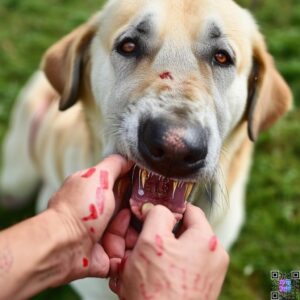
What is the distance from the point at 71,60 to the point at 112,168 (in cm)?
108

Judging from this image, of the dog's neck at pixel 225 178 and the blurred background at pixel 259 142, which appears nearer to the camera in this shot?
the dog's neck at pixel 225 178

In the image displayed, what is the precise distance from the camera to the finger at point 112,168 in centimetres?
219

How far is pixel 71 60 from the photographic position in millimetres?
3174

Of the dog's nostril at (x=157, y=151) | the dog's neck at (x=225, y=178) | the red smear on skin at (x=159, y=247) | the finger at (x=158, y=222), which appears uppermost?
the dog's nostril at (x=157, y=151)

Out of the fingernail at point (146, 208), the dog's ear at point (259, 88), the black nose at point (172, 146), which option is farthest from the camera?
the dog's ear at point (259, 88)

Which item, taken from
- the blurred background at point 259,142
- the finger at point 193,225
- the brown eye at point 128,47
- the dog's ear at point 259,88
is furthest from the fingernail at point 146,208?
the blurred background at point 259,142

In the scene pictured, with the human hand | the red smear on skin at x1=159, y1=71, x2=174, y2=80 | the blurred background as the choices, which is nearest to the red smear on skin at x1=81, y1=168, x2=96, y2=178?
the human hand

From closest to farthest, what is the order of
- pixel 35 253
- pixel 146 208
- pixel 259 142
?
pixel 35 253 < pixel 146 208 < pixel 259 142

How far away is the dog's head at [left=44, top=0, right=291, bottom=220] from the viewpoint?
230cm

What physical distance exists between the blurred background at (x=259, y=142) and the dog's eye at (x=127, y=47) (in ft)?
6.51

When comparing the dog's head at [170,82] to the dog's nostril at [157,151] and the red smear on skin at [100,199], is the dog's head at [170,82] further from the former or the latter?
the red smear on skin at [100,199]

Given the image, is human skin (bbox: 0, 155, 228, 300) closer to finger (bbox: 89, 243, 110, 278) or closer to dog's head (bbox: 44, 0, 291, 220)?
finger (bbox: 89, 243, 110, 278)

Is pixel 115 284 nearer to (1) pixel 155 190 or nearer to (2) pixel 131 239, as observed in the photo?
(2) pixel 131 239

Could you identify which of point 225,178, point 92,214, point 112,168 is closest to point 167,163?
point 112,168
